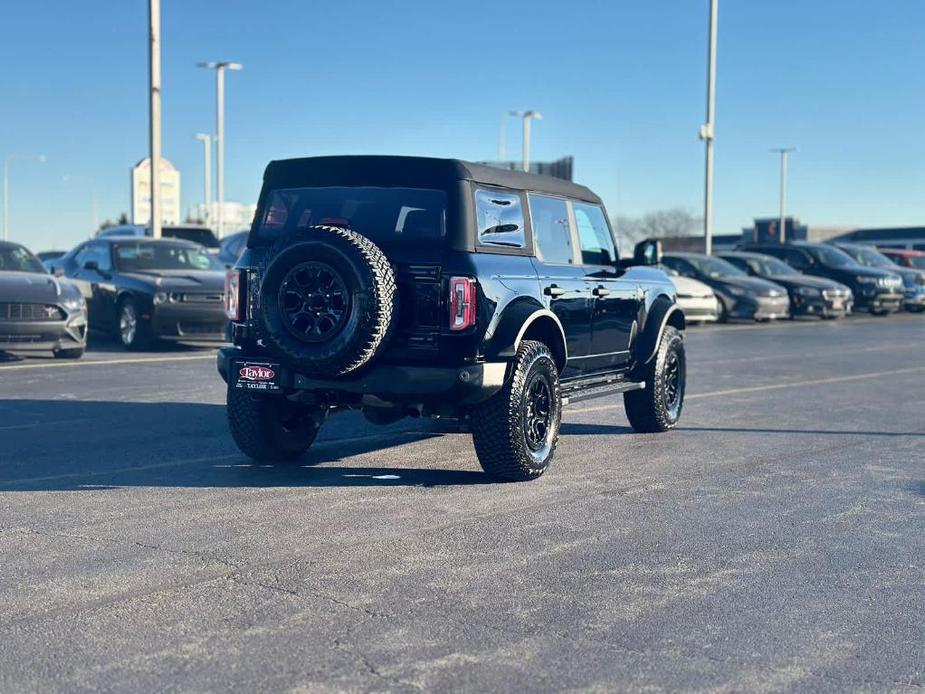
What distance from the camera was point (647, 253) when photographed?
9.73 m

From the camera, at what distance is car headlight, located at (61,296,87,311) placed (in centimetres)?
1471

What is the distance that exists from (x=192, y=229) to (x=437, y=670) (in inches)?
973

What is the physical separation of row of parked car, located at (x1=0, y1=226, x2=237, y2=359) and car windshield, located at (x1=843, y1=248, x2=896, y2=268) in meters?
19.9

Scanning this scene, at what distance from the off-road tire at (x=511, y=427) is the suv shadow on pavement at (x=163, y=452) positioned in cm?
23

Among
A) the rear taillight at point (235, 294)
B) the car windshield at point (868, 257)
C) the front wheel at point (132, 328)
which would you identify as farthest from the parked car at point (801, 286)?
the rear taillight at point (235, 294)

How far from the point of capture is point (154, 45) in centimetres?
2414

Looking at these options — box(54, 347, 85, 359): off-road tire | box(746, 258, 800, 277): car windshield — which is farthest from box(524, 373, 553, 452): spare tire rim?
box(746, 258, 800, 277): car windshield

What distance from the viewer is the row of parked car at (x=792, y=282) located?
25.9 metres

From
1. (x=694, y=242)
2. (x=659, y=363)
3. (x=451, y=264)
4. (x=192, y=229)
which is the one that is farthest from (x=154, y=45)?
(x=694, y=242)

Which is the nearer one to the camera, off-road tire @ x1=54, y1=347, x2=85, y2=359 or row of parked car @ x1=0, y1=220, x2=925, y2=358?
row of parked car @ x1=0, y1=220, x2=925, y2=358

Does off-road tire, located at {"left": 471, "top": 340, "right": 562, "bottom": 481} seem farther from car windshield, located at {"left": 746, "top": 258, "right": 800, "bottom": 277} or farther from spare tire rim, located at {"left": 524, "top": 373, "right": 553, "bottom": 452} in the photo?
car windshield, located at {"left": 746, "top": 258, "right": 800, "bottom": 277}

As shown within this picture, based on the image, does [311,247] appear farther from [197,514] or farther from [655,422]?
[655,422]

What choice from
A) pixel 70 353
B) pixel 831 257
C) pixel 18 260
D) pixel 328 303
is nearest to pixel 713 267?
pixel 831 257

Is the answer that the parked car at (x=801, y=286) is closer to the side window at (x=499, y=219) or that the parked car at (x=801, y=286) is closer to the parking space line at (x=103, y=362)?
the parking space line at (x=103, y=362)
